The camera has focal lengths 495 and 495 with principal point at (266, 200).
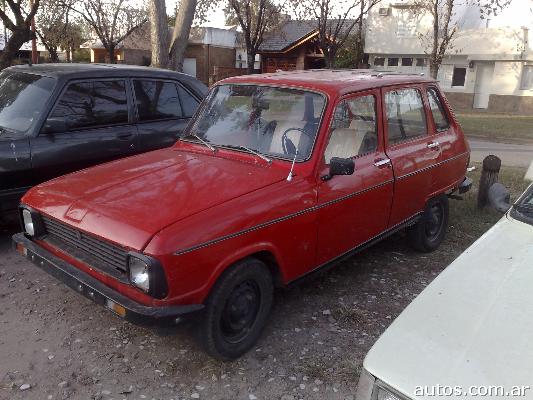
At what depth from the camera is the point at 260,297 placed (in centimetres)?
347

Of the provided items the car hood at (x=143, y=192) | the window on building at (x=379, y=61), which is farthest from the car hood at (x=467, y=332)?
the window on building at (x=379, y=61)

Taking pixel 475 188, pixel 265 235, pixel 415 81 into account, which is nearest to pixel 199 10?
pixel 475 188

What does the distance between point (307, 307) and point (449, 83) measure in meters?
25.0

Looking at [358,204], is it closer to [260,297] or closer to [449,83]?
[260,297]

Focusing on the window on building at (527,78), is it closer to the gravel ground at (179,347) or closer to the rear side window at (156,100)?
the rear side window at (156,100)

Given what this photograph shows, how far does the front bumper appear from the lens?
2832 millimetres

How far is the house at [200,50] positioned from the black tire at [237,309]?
105 feet

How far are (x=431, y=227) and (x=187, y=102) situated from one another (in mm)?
3300

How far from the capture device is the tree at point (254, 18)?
23516 mm

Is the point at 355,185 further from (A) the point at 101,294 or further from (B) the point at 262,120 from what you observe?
(A) the point at 101,294

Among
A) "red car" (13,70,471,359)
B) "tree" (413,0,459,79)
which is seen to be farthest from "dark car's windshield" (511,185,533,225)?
"tree" (413,0,459,79)

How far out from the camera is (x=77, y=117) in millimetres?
5258

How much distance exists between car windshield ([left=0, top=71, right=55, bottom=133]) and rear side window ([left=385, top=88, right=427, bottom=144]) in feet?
11.2

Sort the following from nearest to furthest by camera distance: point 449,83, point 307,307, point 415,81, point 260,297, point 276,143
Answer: point 260,297
point 276,143
point 307,307
point 415,81
point 449,83
